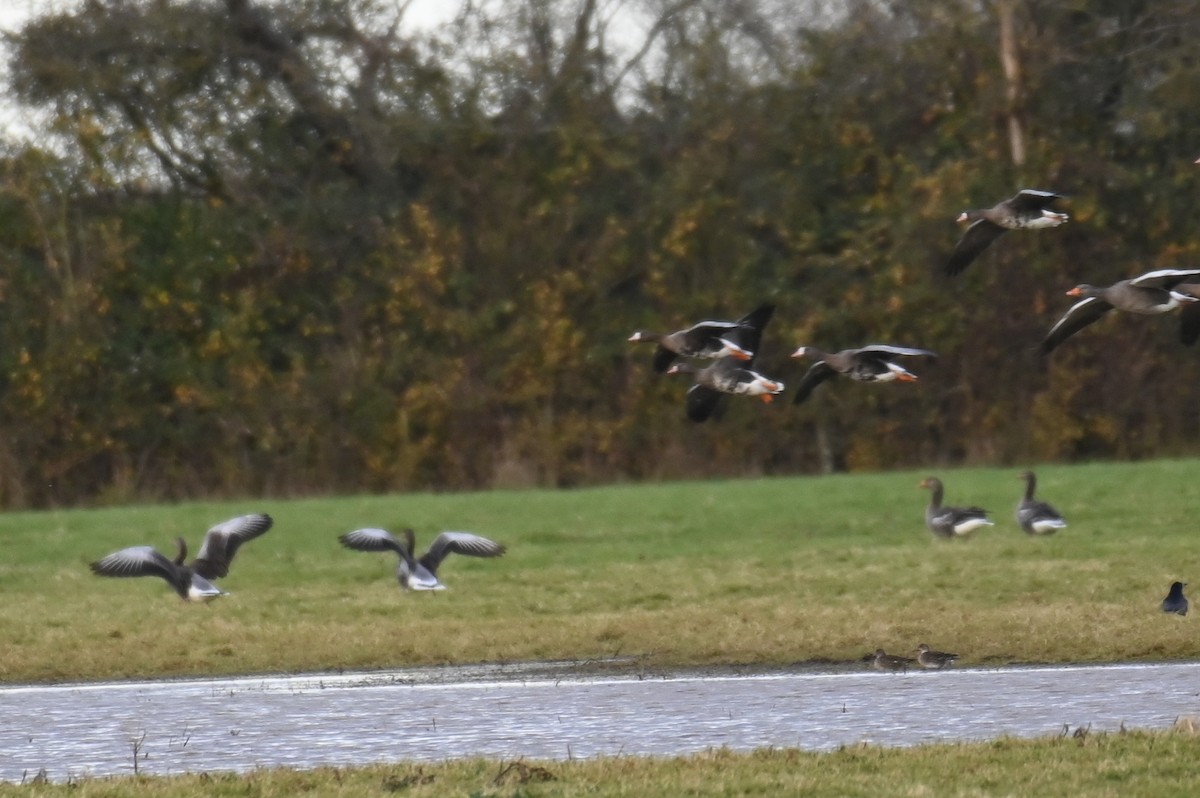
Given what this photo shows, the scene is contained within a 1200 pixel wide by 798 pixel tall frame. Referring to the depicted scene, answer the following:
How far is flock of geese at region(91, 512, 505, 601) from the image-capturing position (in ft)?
54.9

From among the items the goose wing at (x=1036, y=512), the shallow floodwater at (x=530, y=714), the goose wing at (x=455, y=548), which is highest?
the goose wing at (x=1036, y=512)

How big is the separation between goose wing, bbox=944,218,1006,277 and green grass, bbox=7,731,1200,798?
5.70m

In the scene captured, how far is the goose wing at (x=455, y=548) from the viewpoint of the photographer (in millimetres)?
17078

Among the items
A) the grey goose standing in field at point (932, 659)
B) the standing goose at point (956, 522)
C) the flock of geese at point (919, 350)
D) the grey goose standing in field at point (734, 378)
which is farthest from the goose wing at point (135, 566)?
the standing goose at point (956, 522)

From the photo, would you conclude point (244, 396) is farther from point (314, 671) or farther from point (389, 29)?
point (314, 671)

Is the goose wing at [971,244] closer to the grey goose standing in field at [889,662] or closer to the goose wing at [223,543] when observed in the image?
the grey goose standing in field at [889,662]

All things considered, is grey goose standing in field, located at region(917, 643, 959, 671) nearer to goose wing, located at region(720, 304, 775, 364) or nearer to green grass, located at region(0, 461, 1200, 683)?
green grass, located at region(0, 461, 1200, 683)

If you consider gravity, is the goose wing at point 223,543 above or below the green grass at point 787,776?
above

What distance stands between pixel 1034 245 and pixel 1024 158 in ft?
5.12

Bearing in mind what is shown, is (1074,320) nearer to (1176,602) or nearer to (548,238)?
(1176,602)

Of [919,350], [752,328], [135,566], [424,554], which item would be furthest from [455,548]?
[919,350]

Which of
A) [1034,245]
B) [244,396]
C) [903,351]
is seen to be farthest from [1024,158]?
[903,351]

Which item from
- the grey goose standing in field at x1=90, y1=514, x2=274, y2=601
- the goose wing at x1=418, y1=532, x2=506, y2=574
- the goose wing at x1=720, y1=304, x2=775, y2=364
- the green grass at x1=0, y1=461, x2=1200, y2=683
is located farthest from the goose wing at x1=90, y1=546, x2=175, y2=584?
the goose wing at x1=720, y1=304, x2=775, y2=364

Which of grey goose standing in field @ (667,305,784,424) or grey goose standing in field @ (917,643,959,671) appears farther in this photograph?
grey goose standing in field @ (667,305,784,424)
